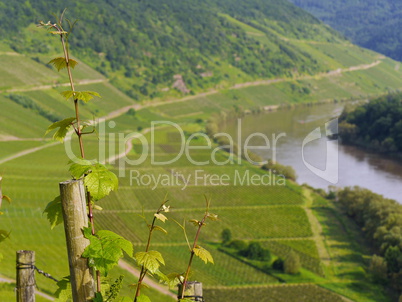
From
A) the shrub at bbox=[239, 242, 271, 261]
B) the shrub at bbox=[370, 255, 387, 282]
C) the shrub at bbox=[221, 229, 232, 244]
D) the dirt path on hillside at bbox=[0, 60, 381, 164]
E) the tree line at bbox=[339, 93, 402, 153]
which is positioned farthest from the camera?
the tree line at bbox=[339, 93, 402, 153]

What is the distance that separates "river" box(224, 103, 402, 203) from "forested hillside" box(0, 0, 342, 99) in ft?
90.7

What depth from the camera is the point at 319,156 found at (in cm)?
A: 6888

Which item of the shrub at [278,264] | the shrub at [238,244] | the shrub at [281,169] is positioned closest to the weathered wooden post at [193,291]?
the shrub at [278,264]

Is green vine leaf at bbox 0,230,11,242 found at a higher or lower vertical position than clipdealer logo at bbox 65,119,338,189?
higher

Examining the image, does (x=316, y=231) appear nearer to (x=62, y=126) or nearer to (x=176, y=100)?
(x=62, y=126)

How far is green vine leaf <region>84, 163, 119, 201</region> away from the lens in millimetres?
3223

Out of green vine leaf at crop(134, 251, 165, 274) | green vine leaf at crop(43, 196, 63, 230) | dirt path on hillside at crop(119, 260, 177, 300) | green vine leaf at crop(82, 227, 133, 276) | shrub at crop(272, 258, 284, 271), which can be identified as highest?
green vine leaf at crop(43, 196, 63, 230)

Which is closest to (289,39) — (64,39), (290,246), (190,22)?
(190,22)

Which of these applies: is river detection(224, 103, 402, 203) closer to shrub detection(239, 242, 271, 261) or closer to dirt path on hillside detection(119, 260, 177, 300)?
shrub detection(239, 242, 271, 261)

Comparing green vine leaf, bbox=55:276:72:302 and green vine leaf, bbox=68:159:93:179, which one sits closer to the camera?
green vine leaf, bbox=68:159:93:179

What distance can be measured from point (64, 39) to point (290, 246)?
39.3 m

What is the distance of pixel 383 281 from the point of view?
3422 cm

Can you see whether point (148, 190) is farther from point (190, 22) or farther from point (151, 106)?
point (190, 22)

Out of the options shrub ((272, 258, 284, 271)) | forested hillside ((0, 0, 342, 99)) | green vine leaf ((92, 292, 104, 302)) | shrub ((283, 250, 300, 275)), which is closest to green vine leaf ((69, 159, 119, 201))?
green vine leaf ((92, 292, 104, 302))
